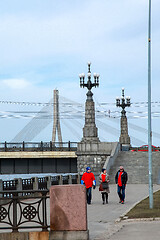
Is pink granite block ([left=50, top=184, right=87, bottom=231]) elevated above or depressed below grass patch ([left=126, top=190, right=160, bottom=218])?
above

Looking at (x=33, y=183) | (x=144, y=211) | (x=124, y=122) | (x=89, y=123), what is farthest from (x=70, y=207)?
(x=124, y=122)

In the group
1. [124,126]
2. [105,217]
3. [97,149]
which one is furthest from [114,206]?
[124,126]

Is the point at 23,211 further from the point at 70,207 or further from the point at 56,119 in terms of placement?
the point at 56,119

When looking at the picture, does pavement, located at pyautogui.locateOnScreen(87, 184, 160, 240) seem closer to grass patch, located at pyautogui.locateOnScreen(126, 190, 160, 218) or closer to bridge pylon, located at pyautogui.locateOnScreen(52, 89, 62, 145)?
grass patch, located at pyautogui.locateOnScreen(126, 190, 160, 218)

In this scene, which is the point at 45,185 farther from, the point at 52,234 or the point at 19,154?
the point at 19,154

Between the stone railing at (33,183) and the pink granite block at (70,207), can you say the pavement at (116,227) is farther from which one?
the stone railing at (33,183)

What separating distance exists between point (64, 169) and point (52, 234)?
3681 cm

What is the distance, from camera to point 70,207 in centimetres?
966

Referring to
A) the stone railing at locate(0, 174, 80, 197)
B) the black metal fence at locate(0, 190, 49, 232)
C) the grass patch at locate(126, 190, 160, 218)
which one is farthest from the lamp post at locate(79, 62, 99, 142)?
the black metal fence at locate(0, 190, 49, 232)

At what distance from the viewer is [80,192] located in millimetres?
9672

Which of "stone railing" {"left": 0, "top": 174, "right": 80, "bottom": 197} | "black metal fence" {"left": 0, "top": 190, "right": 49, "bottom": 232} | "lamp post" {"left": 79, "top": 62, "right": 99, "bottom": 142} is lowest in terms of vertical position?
"stone railing" {"left": 0, "top": 174, "right": 80, "bottom": 197}

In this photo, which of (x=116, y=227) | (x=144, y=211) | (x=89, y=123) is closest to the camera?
(x=116, y=227)

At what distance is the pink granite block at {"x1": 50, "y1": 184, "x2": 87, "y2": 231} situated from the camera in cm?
966

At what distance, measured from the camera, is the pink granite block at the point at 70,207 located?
31.7 feet
